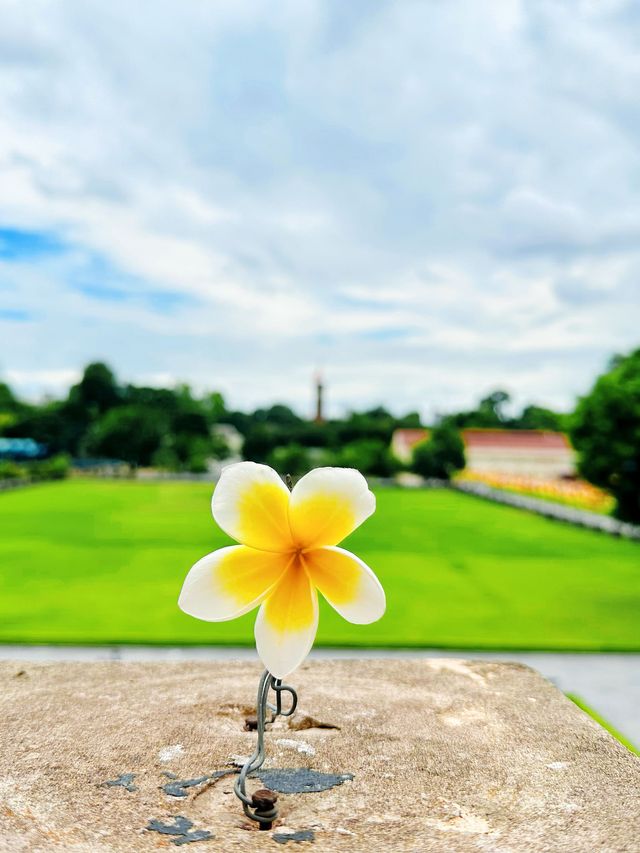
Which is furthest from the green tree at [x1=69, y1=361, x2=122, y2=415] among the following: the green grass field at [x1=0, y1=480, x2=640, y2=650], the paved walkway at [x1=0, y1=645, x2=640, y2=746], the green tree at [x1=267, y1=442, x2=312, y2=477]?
the paved walkway at [x1=0, y1=645, x2=640, y2=746]

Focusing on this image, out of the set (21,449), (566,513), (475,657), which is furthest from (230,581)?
(21,449)

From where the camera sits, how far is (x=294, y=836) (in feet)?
6.98

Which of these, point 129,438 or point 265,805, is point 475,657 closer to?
point 265,805

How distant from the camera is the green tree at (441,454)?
127 feet

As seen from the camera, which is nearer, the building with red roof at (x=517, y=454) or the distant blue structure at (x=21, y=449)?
the distant blue structure at (x=21, y=449)

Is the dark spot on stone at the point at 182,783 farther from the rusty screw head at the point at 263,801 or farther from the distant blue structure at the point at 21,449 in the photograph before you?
the distant blue structure at the point at 21,449

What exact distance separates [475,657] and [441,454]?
31.5 metres

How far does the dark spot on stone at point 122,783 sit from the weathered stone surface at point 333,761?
2 cm

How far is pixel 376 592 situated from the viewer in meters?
2.04

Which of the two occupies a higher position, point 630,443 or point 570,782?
point 630,443

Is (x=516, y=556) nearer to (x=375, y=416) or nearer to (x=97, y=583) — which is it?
(x=97, y=583)

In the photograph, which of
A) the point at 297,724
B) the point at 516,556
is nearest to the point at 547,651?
the point at 297,724

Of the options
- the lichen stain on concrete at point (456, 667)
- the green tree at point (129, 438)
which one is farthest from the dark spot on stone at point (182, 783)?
the green tree at point (129, 438)

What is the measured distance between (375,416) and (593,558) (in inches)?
1695
